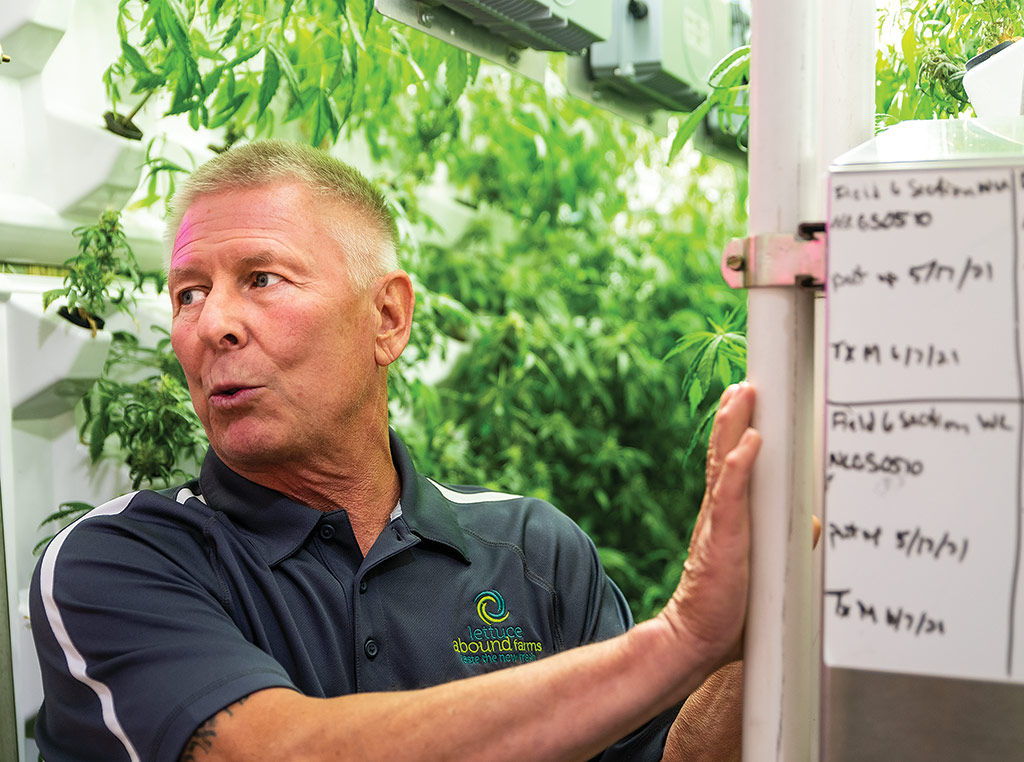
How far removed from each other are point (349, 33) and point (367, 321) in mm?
662

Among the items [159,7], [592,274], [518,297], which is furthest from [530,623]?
[592,274]

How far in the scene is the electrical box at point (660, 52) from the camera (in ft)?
6.06

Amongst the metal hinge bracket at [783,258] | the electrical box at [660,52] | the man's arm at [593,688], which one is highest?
the electrical box at [660,52]

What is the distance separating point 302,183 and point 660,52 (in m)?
0.93

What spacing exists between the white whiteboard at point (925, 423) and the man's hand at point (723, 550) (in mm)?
73

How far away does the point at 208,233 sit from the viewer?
1.17 metres

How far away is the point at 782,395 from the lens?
758 millimetres

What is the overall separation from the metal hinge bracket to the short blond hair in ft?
2.05

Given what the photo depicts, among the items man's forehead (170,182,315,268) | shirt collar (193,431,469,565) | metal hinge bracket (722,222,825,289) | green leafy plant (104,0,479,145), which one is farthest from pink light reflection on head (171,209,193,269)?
metal hinge bracket (722,222,825,289)

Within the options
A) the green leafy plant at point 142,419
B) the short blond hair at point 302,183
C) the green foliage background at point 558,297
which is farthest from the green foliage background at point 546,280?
the short blond hair at point 302,183

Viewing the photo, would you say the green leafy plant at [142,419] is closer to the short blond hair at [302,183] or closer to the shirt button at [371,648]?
the short blond hair at [302,183]

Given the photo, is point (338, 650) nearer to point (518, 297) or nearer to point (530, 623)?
point (530, 623)

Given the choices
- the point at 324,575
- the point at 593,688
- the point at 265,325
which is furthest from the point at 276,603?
the point at 593,688

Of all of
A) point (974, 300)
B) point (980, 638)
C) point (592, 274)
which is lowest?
point (980, 638)
